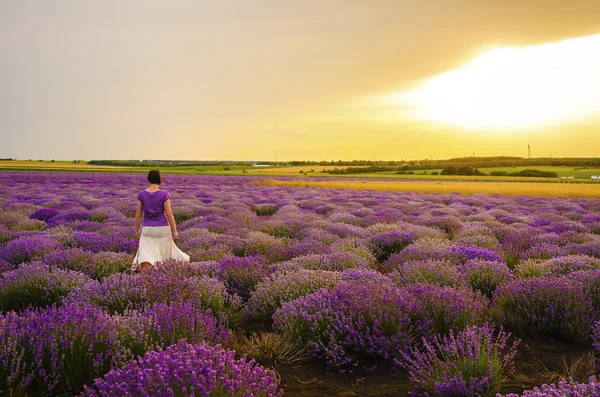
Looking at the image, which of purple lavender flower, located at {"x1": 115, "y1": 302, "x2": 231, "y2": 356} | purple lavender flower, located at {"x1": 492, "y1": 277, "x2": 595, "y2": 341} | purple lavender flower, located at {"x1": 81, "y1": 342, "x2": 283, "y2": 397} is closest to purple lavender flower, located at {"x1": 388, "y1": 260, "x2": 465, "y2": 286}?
purple lavender flower, located at {"x1": 492, "y1": 277, "x2": 595, "y2": 341}

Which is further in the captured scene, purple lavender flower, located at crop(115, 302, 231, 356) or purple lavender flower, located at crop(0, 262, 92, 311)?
purple lavender flower, located at crop(0, 262, 92, 311)

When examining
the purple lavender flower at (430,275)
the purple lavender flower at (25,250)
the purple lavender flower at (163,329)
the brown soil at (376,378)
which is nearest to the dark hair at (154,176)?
the purple lavender flower at (25,250)

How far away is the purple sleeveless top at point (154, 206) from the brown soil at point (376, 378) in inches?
136

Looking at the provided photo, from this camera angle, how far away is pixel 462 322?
4.17 metres

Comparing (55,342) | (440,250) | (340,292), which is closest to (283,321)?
(340,292)

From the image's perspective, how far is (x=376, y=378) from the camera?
368 centimetres

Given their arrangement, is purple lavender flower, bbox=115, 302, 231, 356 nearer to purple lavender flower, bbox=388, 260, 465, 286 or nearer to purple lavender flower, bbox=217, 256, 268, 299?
purple lavender flower, bbox=217, 256, 268, 299

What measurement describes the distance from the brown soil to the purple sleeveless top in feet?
11.4

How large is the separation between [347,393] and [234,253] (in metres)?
5.24

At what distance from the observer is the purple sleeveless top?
649cm

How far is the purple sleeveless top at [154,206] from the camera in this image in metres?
6.49

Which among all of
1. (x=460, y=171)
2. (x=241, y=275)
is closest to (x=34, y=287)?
(x=241, y=275)

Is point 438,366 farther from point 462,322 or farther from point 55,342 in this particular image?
point 55,342

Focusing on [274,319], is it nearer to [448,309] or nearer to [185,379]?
[448,309]
